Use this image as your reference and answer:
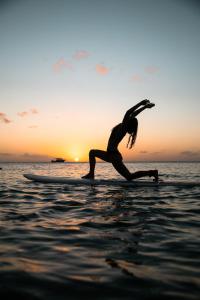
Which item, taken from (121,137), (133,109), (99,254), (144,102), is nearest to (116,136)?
(121,137)

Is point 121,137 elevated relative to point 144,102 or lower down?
lower down

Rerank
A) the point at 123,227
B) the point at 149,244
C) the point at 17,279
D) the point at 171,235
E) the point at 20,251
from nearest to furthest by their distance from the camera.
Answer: the point at 17,279 → the point at 20,251 → the point at 149,244 → the point at 171,235 → the point at 123,227

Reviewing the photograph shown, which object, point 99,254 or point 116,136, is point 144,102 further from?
point 99,254

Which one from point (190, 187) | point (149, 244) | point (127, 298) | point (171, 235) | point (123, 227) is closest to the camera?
point (127, 298)

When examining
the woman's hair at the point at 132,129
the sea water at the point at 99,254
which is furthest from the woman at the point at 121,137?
the sea water at the point at 99,254

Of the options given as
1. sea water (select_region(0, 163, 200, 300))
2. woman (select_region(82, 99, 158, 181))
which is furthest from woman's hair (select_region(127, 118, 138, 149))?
sea water (select_region(0, 163, 200, 300))

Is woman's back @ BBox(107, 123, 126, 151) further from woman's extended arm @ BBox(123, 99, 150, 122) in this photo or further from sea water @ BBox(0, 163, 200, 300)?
sea water @ BBox(0, 163, 200, 300)

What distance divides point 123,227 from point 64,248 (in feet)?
4.09

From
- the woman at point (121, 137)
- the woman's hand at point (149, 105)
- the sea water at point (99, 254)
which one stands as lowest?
the sea water at point (99, 254)

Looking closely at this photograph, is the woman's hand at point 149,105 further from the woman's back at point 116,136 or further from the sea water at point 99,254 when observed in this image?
the sea water at point 99,254

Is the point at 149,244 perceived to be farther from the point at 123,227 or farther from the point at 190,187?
the point at 190,187

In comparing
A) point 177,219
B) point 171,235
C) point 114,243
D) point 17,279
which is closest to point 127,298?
point 17,279

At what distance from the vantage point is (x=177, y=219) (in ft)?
16.6

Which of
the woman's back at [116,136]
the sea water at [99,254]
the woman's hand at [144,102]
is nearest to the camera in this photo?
the sea water at [99,254]
